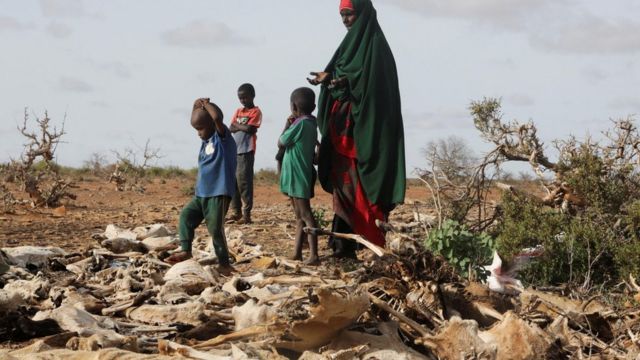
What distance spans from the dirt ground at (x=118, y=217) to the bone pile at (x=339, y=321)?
3.62 metres

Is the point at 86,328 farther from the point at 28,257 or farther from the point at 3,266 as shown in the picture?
the point at 28,257

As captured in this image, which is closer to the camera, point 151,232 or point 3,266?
point 3,266

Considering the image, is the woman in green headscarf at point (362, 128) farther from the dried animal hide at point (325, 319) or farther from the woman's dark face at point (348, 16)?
the dried animal hide at point (325, 319)

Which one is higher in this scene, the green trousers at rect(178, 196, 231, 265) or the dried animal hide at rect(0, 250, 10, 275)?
the green trousers at rect(178, 196, 231, 265)

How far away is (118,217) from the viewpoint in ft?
40.3

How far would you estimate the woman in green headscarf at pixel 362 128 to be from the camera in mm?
7719

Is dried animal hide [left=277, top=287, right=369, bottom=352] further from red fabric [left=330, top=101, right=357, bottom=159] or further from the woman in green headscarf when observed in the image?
red fabric [left=330, top=101, right=357, bottom=159]

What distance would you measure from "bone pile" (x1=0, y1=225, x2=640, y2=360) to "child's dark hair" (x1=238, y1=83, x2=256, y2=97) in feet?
17.9

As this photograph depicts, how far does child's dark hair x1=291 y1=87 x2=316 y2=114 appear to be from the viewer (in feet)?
25.4

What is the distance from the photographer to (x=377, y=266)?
422cm

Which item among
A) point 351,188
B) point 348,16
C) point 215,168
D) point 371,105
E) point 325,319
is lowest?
point 325,319

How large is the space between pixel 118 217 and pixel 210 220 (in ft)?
18.7

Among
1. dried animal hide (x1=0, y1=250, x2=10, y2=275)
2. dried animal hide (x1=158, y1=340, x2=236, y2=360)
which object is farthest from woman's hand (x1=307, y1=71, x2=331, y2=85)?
dried animal hide (x1=158, y1=340, x2=236, y2=360)

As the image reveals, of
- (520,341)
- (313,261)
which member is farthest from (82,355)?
(313,261)
